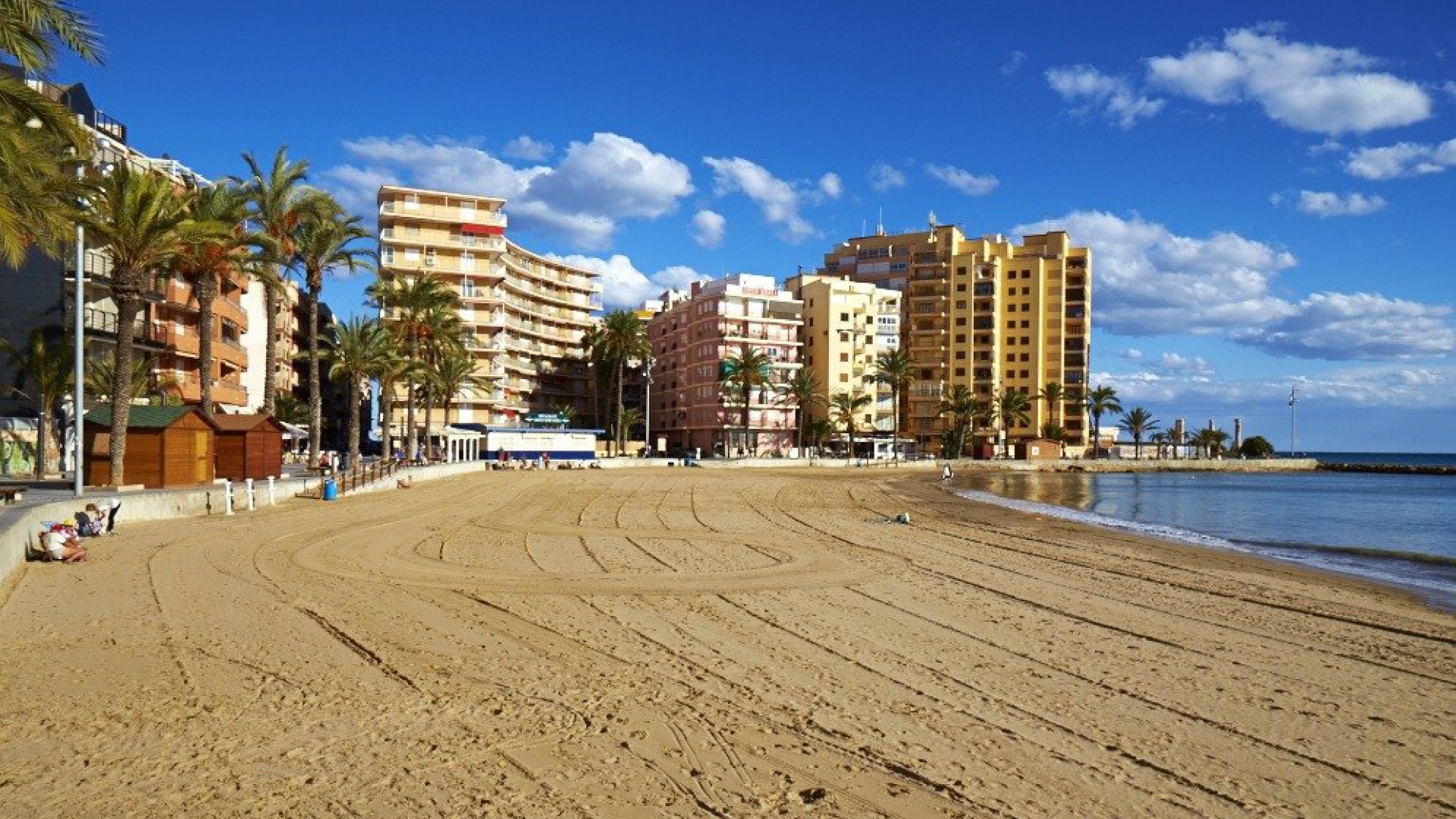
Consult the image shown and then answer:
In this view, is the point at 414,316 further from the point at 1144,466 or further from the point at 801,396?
the point at 1144,466

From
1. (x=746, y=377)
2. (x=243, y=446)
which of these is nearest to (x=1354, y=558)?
(x=243, y=446)

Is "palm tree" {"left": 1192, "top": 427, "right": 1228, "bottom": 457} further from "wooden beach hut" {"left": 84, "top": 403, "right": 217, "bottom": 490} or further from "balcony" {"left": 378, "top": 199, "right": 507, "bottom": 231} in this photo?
"wooden beach hut" {"left": 84, "top": 403, "right": 217, "bottom": 490}

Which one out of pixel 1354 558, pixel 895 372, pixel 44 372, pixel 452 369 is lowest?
pixel 1354 558

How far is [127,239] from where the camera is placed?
2677 cm

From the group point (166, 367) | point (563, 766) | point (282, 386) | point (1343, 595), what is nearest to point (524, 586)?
point (563, 766)

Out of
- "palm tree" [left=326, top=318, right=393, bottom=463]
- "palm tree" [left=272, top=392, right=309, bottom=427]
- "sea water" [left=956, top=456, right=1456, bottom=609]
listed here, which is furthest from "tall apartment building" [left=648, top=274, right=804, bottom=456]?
"palm tree" [left=326, top=318, right=393, bottom=463]

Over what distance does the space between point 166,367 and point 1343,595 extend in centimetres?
5290

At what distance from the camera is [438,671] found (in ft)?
29.1

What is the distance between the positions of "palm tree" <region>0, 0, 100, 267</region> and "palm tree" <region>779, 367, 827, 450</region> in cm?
8515

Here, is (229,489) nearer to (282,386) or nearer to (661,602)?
(661,602)

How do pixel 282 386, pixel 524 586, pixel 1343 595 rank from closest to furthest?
pixel 524 586 → pixel 1343 595 → pixel 282 386

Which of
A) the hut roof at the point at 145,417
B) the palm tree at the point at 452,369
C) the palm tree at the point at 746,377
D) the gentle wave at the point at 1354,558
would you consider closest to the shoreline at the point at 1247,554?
the gentle wave at the point at 1354,558

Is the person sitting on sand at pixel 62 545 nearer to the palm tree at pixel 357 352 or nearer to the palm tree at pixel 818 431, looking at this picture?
the palm tree at pixel 357 352

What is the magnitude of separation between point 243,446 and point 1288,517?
4297 cm
